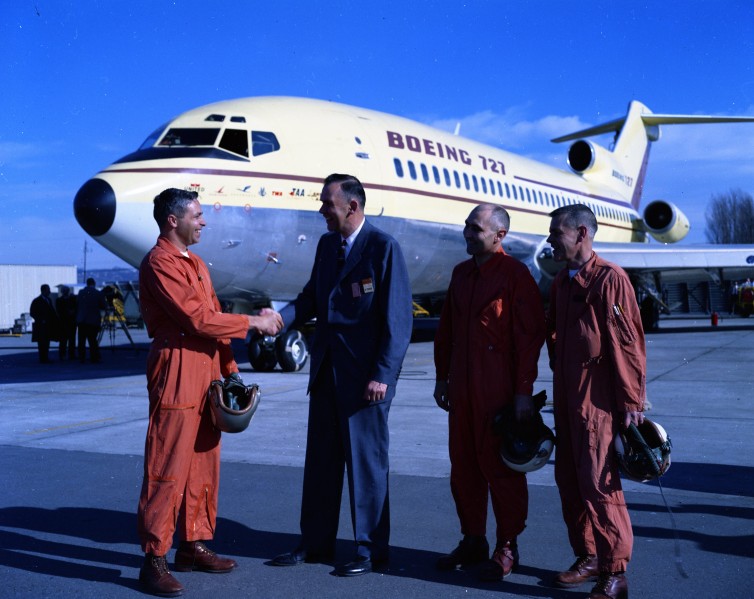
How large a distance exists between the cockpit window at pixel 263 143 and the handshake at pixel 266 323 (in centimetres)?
717

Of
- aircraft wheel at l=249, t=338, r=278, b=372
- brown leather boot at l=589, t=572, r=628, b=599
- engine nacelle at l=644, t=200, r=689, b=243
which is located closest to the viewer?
brown leather boot at l=589, t=572, r=628, b=599

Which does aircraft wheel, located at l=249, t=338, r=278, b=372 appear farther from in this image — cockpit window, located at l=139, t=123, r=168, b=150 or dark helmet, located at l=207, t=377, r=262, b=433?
dark helmet, located at l=207, t=377, r=262, b=433

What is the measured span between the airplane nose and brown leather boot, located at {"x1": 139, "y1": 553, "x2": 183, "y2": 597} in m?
6.77

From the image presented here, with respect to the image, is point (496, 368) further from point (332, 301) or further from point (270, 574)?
point (270, 574)

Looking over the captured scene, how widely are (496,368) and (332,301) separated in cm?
93

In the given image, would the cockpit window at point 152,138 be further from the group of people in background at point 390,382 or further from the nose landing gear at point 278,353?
the group of people in background at point 390,382

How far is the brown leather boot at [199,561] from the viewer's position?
Result: 4.07 m

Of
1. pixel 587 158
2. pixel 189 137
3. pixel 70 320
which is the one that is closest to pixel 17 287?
pixel 70 320

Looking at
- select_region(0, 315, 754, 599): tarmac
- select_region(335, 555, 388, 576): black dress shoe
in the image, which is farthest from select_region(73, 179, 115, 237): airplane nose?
select_region(335, 555, 388, 576): black dress shoe

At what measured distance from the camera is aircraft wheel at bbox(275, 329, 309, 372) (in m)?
12.4

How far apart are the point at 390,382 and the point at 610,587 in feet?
4.56

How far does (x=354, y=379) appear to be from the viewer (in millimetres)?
4215

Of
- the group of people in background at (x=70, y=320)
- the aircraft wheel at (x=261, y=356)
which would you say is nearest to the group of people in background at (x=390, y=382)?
the aircraft wheel at (x=261, y=356)

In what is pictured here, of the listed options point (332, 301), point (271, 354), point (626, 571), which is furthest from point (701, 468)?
point (271, 354)
